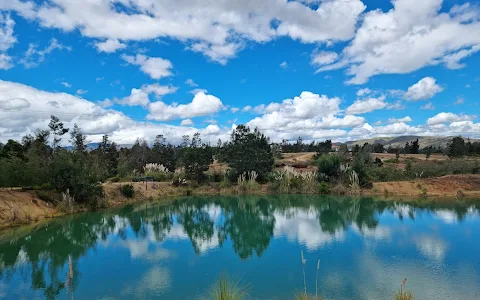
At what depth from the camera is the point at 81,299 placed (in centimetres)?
920

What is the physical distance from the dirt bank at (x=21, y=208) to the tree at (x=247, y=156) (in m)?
19.5

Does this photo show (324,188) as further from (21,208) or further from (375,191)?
(21,208)

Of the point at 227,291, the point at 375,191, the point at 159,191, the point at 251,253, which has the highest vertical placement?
the point at 227,291

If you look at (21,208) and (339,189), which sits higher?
(21,208)

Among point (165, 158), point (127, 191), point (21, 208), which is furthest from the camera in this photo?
Answer: point (165, 158)

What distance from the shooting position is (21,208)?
2027cm

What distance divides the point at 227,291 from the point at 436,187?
31432mm

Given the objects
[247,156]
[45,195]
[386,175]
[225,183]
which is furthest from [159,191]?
[386,175]

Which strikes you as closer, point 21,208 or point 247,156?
point 21,208

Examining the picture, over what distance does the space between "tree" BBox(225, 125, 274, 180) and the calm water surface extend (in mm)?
12604

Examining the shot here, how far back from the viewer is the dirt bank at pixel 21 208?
19406 mm

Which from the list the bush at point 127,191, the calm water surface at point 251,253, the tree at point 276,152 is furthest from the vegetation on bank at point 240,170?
the tree at point 276,152

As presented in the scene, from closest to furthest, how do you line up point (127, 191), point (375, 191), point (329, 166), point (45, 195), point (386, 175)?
1. point (45, 195)
2. point (127, 191)
3. point (375, 191)
4. point (329, 166)
5. point (386, 175)

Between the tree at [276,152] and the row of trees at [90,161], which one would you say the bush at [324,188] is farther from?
the tree at [276,152]
